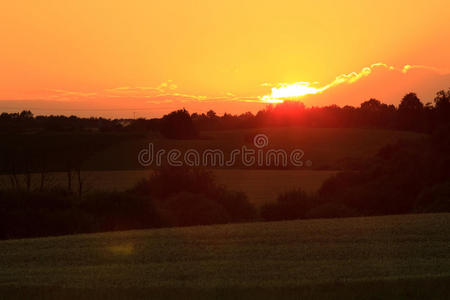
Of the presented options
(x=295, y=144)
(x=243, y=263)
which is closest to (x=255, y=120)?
(x=295, y=144)

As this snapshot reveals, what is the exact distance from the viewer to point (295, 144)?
85875 millimetres

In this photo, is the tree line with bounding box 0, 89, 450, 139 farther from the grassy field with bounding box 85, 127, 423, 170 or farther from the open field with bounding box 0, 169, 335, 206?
the open field with bounding box 0, 169, 335, 206

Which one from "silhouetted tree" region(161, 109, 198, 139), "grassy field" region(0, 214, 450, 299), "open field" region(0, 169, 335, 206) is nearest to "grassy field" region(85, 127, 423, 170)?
"silhouetted tree" region(161, 109, 198, 139)

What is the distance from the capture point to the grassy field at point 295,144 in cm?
6793

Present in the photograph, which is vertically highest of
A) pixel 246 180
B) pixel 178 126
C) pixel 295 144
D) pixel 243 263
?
pixel 178 126

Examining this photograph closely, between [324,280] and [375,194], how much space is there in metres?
25.3

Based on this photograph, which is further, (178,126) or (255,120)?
(255,120)

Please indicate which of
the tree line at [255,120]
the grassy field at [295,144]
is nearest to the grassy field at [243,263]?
the grassy field at [295,144]

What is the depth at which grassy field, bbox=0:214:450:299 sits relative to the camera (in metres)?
8.50

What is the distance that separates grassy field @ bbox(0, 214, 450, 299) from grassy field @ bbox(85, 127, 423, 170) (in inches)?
1950

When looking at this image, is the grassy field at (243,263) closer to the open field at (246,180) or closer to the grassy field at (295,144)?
the open field at (246,180)

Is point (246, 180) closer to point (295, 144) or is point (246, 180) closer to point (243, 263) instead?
point (295, 144)

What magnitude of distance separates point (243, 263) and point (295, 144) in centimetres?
7603

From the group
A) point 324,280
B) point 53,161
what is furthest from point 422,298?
point 53,161
